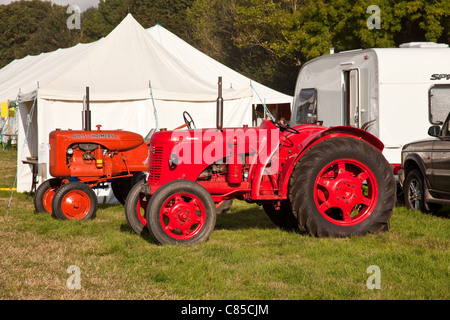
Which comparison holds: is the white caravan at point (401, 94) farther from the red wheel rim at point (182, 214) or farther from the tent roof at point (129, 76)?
the red wheel rim at point (182, 214)

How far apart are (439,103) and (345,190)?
5.05 meters

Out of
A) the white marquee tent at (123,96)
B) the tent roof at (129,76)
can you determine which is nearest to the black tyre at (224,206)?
the white marquee tent at (123,96)

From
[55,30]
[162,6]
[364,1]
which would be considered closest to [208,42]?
[162,6]

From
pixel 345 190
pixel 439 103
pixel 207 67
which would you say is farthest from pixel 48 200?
pixel 207 67

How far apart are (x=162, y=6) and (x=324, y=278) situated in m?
58.4

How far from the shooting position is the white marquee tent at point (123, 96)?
1193 cm

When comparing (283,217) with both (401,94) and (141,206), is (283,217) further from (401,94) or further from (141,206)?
(401,94)

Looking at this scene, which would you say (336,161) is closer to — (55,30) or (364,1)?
(364,1)

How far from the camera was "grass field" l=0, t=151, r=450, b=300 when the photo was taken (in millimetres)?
5059

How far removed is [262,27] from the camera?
37625 millimetres

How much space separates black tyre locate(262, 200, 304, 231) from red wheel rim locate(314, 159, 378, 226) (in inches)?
30.8

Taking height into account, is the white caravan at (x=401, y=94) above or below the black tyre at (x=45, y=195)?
above

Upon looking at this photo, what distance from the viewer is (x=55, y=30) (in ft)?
224

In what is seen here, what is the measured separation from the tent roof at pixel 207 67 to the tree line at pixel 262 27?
5.59ft
